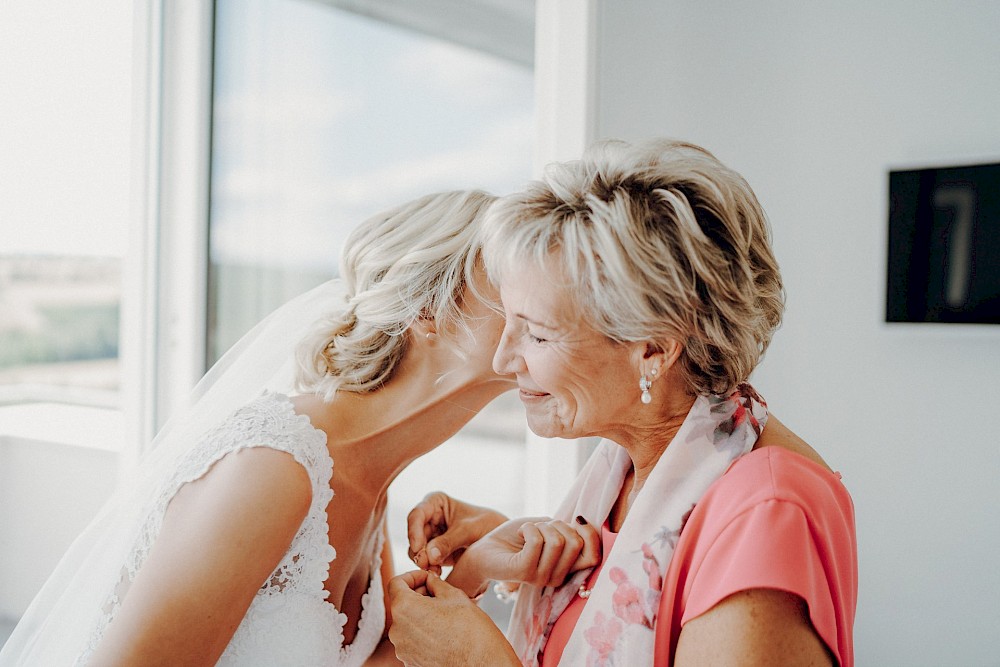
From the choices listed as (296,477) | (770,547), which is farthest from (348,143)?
(770,547)

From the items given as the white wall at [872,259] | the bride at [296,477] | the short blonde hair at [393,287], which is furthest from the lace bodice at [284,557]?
the white wall at [872,259]

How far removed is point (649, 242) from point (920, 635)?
67.9 inches

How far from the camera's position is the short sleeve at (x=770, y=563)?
890mm

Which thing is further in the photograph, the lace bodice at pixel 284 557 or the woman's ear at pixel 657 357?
the lace bodice at pixel 284 557

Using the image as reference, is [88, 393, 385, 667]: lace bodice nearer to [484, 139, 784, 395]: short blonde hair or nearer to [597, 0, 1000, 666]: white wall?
[484, 139, 784, 395]: short blonde hair

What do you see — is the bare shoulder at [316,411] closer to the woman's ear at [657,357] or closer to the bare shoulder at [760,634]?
the woman's ear at [657,357]

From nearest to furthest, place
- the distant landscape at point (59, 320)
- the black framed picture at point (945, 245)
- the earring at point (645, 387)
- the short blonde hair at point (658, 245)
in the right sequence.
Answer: the short blonde hair at point (658, 245), the earring at point (645, 387), the black framed picture at point (945, 245), the distant landscape at point (59, 320)

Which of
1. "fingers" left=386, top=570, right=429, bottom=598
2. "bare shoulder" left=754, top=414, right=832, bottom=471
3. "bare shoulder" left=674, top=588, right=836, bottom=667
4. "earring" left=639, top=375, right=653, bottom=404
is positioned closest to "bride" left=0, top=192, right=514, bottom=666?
"fingers" left=386, top=570, right=429, bottom=598

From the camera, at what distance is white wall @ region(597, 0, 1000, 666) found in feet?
6.71

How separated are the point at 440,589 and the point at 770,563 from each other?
0.53m

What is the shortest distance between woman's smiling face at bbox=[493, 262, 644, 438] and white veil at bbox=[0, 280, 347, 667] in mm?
515

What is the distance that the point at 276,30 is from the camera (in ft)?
10.1

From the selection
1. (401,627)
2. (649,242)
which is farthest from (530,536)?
(649,242)

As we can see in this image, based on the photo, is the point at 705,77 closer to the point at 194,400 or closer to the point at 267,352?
the point at 267,352
